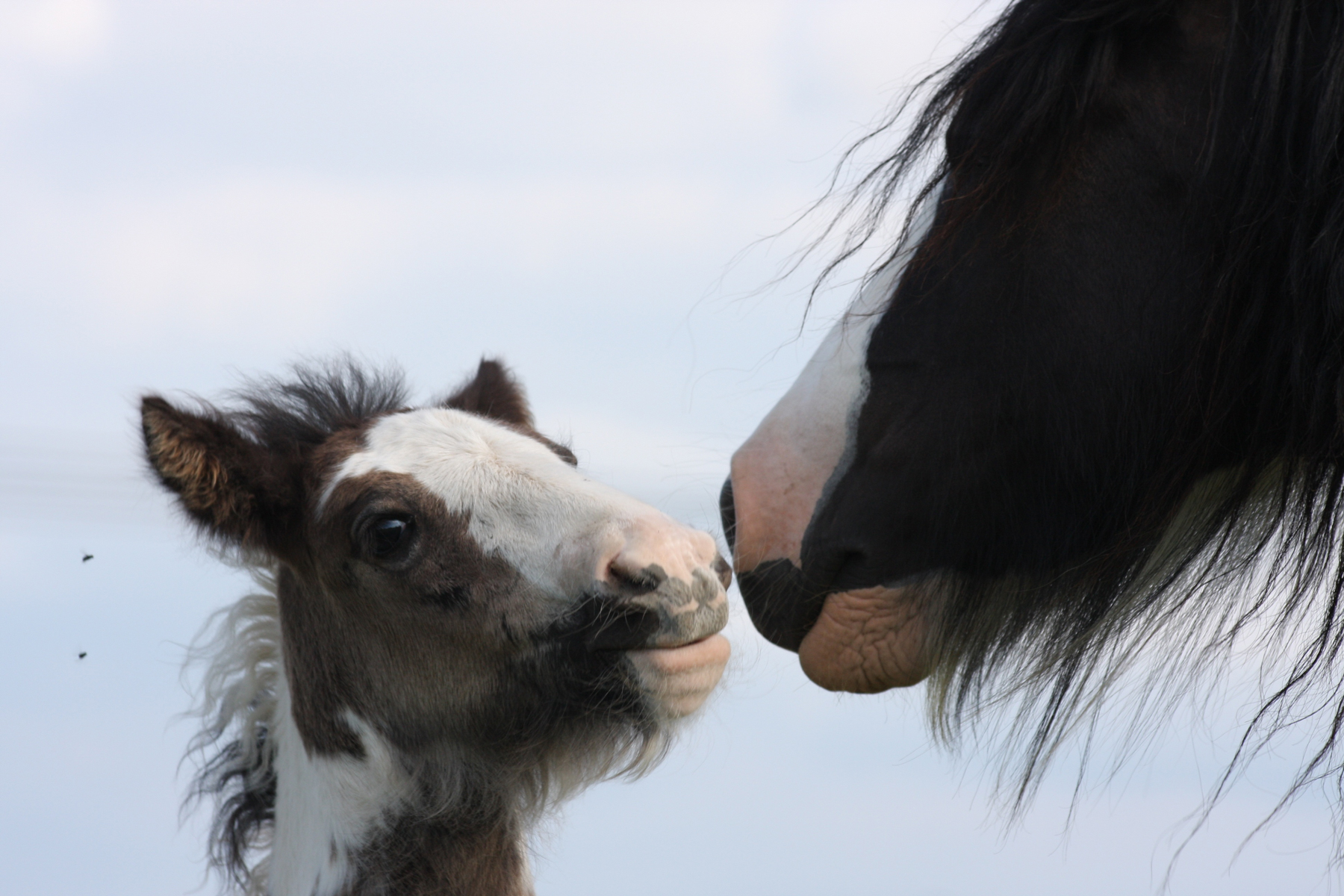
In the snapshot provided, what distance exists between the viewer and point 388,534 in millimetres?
2846

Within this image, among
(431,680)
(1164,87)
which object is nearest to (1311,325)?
(1164,87)

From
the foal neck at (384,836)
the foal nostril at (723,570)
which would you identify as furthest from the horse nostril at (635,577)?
the foal neck at (384,836)

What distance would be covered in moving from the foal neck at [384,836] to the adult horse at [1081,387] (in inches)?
50.3

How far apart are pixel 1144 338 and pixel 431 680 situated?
6.10ft

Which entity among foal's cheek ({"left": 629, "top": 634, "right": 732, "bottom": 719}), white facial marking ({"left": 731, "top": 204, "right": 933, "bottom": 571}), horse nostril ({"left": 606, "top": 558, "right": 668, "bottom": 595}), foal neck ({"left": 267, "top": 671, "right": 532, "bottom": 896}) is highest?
white facial marking ({"left": 731, "top": 204, "right": 933, "bottom": 571})

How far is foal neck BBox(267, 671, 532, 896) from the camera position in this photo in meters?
2.88

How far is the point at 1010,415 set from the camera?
1803mm

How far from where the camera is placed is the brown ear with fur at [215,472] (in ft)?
9.05

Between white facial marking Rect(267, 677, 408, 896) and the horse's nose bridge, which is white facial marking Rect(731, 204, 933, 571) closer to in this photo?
the horse's nose bridge

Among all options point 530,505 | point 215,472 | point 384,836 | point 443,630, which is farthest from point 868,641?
point 215,472

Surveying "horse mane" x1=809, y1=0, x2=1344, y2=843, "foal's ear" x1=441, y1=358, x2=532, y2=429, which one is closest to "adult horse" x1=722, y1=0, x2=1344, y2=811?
"horse mane" x1=809, y1=0, x2=1344, y2=843

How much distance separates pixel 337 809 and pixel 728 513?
145 cm

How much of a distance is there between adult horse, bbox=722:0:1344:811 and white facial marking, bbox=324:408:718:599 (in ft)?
1.89

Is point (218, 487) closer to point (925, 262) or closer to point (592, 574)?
point (592, 574)
